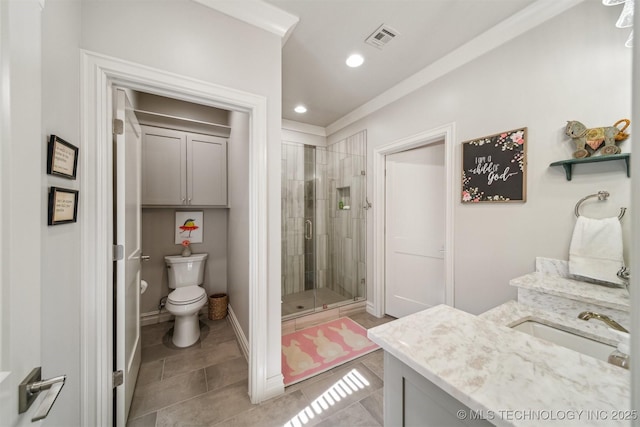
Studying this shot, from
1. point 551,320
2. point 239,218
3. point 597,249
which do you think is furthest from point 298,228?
point 597,249

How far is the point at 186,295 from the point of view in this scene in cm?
235

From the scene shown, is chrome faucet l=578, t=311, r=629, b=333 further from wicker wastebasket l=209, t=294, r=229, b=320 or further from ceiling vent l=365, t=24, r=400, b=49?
wicker wastebasket l=209, t=294, r=229, b=320

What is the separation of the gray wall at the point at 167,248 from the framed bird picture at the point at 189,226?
5 centimetres

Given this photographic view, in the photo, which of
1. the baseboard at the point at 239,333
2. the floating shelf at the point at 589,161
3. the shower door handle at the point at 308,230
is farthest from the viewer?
the shower door handle at the point at 308,230

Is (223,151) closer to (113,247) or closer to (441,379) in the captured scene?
(113,247)

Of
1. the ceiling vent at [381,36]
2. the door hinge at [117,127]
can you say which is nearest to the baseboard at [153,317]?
the door hinge at [117,127]

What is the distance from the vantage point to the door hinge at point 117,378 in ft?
4.45

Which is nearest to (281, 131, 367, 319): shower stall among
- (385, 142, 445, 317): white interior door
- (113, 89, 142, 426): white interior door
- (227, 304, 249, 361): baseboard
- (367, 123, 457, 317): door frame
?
(367, 123, 457, 317): door frame

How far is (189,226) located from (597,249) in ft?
11.4

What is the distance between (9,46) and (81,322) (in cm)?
122

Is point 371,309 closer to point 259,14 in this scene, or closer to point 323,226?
point 323,226

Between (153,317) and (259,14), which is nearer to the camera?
(259,14)

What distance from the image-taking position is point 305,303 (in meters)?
3.01

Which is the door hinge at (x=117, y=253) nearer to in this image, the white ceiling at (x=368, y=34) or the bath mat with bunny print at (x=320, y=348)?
the bath mat with bunny print at (x=320, y=348)
